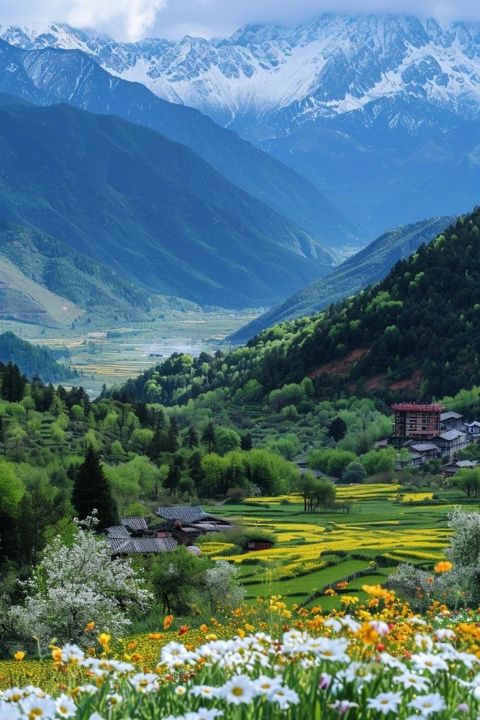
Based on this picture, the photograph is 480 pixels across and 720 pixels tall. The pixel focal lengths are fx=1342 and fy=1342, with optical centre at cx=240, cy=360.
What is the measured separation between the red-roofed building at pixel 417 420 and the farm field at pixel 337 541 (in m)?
42.1

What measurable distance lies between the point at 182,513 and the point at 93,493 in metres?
23.0

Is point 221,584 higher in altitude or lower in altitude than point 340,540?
higher

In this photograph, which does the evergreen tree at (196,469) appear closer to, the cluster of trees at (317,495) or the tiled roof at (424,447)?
the cluster of trees at (317,495)

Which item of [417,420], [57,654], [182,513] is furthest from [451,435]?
[57,654]

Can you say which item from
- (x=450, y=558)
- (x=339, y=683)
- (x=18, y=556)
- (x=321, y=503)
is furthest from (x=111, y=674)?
(x=321, y=503)

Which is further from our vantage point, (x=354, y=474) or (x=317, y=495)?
(x=354, y=474)

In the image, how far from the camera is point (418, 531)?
97625 mm

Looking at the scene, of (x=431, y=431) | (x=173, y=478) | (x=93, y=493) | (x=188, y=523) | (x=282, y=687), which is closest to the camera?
(x=282, y=687)

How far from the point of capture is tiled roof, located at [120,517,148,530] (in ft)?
325

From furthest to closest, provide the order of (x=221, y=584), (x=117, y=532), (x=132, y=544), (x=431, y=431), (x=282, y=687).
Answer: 1. (x=431, y=431)
2. (x=117, y=532)
3. (x=132, y=544)
4. (x=221, y=584)
5. (x=282, y=687)

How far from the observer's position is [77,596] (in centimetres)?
4409

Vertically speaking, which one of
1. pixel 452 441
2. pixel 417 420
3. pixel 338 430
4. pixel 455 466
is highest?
pixel 417 420

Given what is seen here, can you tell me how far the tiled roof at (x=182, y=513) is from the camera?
109 meters

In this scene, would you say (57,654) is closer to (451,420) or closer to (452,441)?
(452,441)
